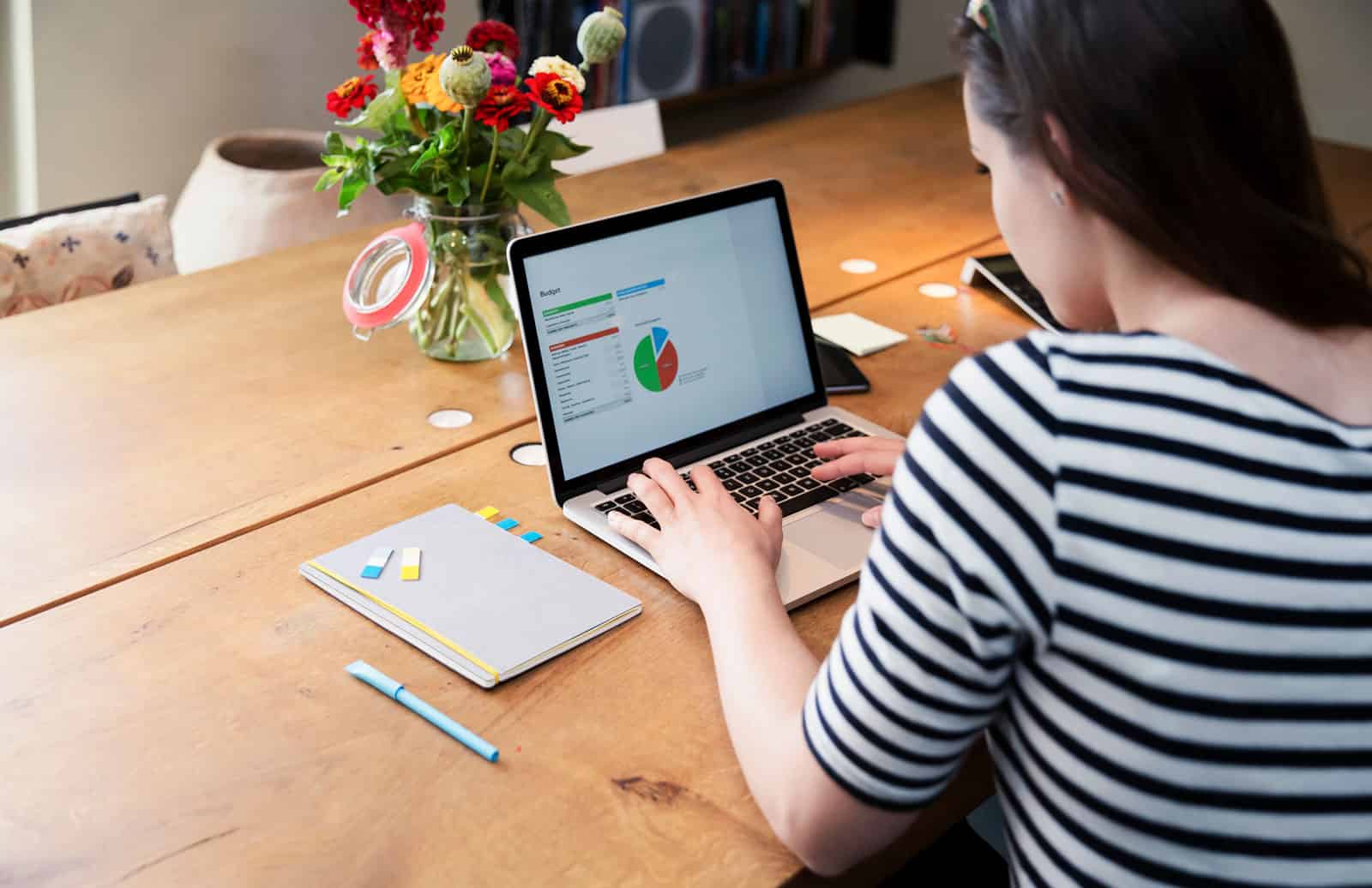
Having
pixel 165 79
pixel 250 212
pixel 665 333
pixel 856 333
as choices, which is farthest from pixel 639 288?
pixel 165 79

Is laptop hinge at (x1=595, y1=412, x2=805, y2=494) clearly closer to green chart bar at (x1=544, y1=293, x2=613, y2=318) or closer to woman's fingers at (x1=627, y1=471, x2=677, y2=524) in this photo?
woman's fingers at (x1=627, y1=471, x2=677, y2=524)

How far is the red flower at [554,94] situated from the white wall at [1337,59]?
2.57m

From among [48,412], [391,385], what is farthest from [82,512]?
[391,385]

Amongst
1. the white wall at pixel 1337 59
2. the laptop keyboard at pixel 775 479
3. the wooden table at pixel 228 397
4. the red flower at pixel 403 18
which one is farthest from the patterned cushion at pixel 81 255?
the white wall at pixel 1337 59

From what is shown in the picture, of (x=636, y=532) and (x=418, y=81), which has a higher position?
(x=418, y=81)

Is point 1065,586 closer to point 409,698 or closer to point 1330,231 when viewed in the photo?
point 1330,231

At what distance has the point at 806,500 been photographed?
4.02ft

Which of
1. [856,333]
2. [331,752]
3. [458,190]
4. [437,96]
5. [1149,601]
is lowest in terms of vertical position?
[331,752]

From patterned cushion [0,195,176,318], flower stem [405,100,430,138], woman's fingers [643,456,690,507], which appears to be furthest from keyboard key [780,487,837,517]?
patterned cushion [0,195,176,318]

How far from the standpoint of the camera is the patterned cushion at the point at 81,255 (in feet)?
6.24

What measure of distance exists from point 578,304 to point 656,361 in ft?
0.32

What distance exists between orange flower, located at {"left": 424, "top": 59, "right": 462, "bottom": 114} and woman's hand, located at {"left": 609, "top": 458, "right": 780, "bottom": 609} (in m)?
0.50

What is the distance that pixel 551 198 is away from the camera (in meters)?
1.49

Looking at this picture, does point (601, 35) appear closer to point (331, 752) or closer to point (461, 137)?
point (461, 137)
